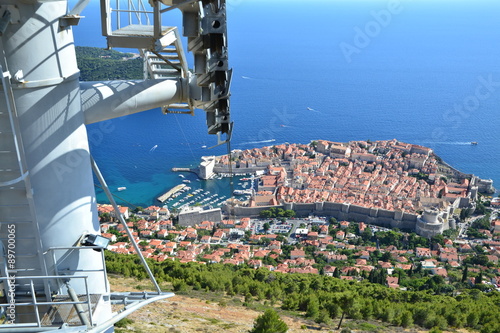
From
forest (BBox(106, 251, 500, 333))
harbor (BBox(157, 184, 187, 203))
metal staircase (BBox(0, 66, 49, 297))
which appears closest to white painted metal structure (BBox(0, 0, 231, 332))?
metal staircase (BBox(0, 66, 49, 297))

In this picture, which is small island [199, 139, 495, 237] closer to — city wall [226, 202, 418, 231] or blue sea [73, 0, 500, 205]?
city wall [226, 202, 418, 231]

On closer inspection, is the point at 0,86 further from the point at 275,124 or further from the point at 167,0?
the point at 275,124

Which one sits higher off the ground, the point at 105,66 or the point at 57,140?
the point at 105,66

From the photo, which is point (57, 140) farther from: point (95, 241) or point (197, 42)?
point (197, 42)

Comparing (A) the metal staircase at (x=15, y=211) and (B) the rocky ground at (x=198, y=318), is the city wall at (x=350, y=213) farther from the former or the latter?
(A) the metal staircase at (x=15, y=211)

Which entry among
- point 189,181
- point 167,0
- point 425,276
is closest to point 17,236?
point 167,0

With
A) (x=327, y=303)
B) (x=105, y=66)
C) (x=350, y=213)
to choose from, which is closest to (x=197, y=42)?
(x=327, y=303)
